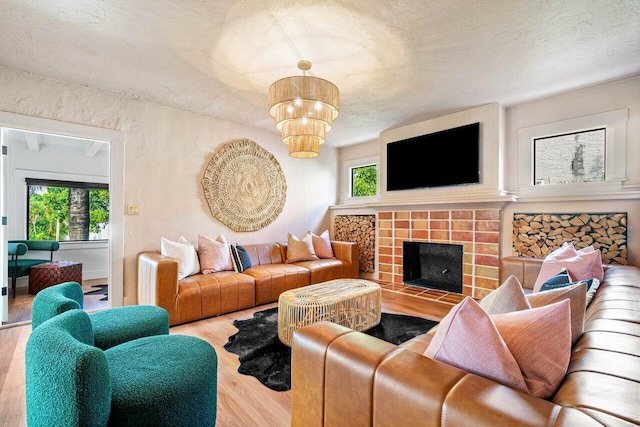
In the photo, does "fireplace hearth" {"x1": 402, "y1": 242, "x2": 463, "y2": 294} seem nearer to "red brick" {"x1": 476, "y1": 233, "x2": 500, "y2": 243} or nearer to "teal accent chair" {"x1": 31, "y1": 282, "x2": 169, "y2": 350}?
"red brick" {"x1": 476, "y1": 233, "x2": 500, "y2": 243}

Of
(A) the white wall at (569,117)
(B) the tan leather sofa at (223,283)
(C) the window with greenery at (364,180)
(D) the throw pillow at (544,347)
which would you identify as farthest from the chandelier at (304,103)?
(C) the window with greenery at (364,180)

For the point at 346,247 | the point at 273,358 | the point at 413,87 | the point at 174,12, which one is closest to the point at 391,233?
the point at 346,247

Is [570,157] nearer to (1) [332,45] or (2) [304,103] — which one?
(1) [332,45]

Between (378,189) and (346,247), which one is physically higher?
(378,189)

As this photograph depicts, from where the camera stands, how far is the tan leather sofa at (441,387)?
64cm

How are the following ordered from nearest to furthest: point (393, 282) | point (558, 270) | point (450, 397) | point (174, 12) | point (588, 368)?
1. point (450, 397)
2. point (588, 368)
3. point (174, 12)
4. point (558, 270)
5. point (393, 282)

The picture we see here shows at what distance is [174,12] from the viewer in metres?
1.93

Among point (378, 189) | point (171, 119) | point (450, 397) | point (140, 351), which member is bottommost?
point (140, 351)

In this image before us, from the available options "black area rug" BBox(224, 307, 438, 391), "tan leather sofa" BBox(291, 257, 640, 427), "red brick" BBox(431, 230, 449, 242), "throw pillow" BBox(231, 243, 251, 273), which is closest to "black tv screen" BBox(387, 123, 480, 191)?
"red brick" BBox(431, 230, 449, 242)

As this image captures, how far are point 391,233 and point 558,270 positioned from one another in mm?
2623

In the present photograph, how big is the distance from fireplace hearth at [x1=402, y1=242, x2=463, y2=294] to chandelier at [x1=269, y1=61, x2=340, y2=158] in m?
2.63

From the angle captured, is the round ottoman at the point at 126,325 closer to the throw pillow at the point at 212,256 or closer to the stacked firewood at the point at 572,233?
the throw pillow at the point at 212,256

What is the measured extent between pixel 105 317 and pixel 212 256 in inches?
67.6

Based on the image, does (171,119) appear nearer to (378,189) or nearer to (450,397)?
(378,189)
